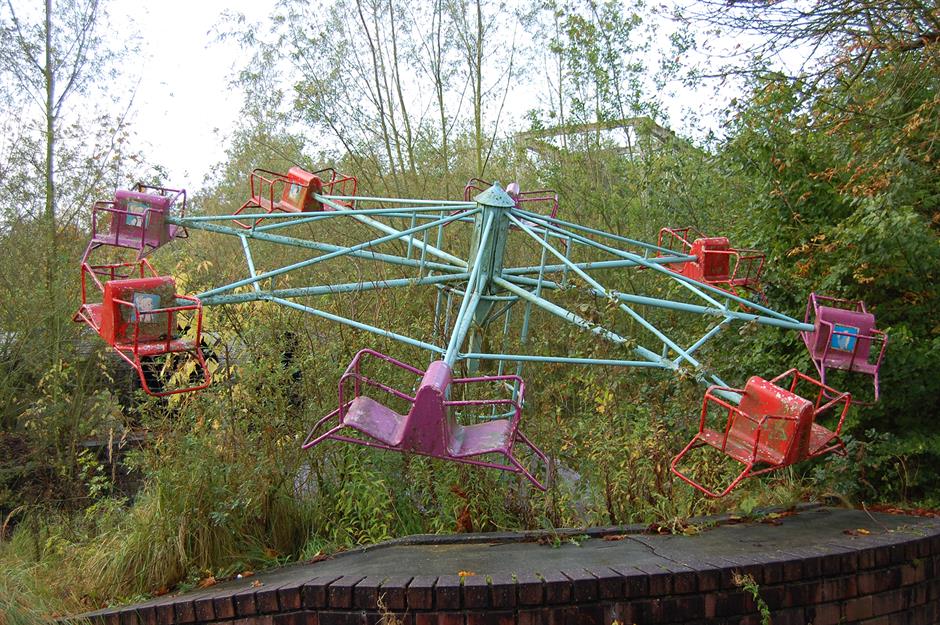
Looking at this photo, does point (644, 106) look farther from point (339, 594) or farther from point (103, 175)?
point (339, 594)

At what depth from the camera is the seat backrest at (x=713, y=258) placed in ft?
22.8

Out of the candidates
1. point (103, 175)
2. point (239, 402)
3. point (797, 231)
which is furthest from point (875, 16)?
point (103, 175)

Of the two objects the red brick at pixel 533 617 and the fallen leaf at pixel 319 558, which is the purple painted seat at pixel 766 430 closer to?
the red brick at pixel 533 617

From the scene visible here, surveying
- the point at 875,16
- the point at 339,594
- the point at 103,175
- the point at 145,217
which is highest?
the point at 875,16

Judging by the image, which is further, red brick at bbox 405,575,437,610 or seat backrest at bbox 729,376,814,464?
seat backrest at bbox 729,376,814,464

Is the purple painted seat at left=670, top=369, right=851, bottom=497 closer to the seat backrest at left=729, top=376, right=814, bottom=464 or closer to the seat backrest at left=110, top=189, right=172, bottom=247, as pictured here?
the seat backrest at left=729, top=376, right=814, bottom=464

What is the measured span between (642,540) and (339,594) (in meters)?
1.93

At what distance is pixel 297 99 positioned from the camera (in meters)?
13.1

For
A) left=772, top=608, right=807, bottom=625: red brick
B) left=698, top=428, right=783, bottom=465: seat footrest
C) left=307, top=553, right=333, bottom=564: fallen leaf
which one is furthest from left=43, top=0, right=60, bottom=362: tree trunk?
left=772, top=608, right=807, bottom=625: red brick

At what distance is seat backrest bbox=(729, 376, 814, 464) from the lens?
4457mm

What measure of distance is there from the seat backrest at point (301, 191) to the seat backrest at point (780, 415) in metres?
3.94

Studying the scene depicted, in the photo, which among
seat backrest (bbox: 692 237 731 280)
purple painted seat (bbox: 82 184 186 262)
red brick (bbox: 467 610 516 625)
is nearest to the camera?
red brick (bbox: 467 610 516 625)

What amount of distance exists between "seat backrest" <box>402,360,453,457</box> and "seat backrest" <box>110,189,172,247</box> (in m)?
2.94

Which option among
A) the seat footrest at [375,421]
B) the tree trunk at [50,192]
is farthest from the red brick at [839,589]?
the tree trunk at [50,192]
